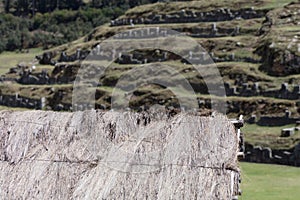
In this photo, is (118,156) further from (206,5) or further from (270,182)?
(206,5)

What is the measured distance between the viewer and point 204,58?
148 feet

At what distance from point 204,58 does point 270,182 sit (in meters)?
18.1

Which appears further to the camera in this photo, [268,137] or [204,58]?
[204,58]

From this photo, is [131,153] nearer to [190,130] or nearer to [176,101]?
[190,130]

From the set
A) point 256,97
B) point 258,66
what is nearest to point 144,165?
point 256,97

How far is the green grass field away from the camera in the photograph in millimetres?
24922

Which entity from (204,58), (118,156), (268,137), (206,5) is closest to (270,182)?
(268,137)

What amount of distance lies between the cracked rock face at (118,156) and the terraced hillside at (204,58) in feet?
66.3

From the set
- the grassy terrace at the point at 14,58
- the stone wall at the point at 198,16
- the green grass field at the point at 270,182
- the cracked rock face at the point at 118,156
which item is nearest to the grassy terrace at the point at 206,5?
the stone wall at the point at 198,16

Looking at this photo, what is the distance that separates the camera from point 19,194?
45.4 feet

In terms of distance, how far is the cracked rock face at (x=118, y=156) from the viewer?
42.8 ft

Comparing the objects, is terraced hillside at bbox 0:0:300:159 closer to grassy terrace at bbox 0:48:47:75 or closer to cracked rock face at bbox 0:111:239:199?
grassy terrace at bbox 0:48:47:75

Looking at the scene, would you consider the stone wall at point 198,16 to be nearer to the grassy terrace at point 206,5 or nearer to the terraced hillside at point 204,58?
the terraced hillside at point 204,58

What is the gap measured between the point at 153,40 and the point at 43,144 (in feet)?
118
